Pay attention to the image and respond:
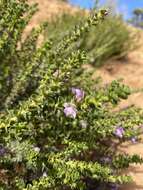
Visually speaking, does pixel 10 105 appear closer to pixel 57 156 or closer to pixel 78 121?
pixel 78 121

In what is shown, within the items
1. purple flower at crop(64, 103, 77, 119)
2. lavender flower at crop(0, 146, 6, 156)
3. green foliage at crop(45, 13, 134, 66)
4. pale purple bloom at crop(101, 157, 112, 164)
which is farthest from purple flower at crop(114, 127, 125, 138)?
green foliage at crop(45, 13, 134, 66)

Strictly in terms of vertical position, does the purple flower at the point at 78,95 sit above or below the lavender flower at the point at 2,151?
above

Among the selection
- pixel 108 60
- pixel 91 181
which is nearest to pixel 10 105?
pixel 91 181

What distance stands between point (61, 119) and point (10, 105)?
0.42 m

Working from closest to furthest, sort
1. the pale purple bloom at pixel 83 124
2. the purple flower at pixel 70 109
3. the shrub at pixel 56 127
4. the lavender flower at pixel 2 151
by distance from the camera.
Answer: the shrub at pixel 56 127
the lavender flower at pixel 2 151
the purple flower at pixel 70 109
the pale purple bloom at pixel 83 124

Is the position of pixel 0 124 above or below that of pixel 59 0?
below

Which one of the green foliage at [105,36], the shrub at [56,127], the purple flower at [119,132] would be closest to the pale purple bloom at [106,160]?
the shrub at [56,127]

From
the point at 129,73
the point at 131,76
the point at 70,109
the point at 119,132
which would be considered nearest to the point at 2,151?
the point at 70,109

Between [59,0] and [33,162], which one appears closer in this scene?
[33,162]

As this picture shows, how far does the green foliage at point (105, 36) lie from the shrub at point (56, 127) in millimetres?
2774

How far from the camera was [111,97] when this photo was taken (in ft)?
9.30

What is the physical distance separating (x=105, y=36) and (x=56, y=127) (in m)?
3.77

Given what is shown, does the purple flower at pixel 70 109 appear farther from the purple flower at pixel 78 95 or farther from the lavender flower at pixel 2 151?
the lavender flower at pixel 2 151

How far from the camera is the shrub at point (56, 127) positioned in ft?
8.82
